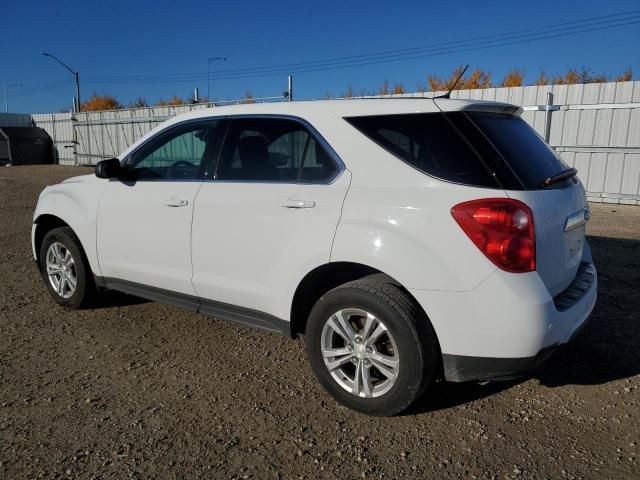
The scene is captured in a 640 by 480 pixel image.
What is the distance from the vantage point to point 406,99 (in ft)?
9.76

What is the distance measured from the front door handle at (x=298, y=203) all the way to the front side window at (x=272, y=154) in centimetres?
15

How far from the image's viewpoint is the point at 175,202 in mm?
3621

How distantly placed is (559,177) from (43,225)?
4.34m

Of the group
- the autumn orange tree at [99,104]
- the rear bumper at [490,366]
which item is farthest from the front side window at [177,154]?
the autumn orange tree at [99,104]

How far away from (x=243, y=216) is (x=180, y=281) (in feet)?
2.62

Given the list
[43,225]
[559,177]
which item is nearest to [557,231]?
[559,177]

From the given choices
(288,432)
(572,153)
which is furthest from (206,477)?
(572,153)

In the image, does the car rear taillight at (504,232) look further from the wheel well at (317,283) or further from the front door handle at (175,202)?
the front door handle at (175,202)

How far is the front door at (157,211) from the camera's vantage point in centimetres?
364

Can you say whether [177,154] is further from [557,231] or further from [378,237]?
[557,231]

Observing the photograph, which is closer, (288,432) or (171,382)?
(288,432)

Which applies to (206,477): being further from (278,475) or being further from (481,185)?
(481,185)

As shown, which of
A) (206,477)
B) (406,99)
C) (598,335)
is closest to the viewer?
(206,477)

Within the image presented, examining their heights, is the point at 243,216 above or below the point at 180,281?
above
